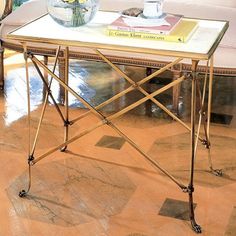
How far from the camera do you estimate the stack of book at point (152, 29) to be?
77.1 inches

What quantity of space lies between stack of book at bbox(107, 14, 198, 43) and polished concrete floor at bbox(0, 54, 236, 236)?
0.64 metres

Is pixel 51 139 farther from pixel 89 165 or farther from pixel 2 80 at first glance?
pixel 2 80

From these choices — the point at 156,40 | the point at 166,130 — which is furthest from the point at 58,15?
the point at 166,130

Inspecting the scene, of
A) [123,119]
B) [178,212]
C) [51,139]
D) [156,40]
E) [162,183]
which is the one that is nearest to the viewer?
[156,40]

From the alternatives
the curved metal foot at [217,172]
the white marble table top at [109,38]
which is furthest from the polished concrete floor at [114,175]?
the white marble table top at [109,38]

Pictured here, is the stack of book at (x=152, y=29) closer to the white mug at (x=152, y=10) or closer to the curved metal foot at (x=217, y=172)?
the white mug at (x=152, y=10)

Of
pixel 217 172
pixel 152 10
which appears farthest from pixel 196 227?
pixel 152 10

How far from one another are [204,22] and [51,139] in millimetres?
946

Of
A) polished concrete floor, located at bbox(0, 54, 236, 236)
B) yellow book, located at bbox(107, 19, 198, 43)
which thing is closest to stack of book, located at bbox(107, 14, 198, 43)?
yellow book, located at bbox(107, 19, 198, 43)

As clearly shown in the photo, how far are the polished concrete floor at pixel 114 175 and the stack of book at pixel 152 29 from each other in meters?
0.64

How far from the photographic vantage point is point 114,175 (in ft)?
7.81

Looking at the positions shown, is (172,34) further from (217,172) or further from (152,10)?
(217,172)

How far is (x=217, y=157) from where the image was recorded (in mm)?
2535

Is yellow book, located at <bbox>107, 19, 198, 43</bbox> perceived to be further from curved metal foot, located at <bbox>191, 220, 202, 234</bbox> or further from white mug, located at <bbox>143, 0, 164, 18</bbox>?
curved metal foot, located at <bbox>191, 220, 202, 234</bbox>
